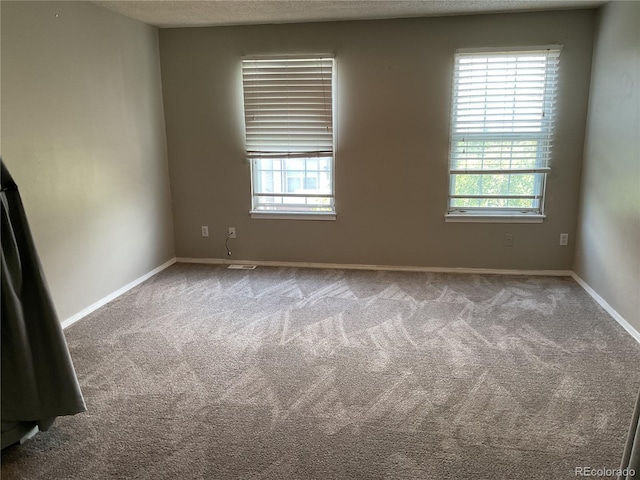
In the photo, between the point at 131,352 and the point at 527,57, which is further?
the point at 527,57

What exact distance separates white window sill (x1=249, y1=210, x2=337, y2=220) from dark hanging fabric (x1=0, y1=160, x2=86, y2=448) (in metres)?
2.81

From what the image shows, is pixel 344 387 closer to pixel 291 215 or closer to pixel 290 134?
pixel 291 215

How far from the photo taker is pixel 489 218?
4.34 metres

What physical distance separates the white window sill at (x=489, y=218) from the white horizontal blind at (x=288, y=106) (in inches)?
52.3

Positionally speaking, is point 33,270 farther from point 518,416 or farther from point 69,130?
point 518,416

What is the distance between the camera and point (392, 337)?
3.07 m

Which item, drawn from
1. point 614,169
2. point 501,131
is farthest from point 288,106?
point 614,169

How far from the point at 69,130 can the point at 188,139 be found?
143cm

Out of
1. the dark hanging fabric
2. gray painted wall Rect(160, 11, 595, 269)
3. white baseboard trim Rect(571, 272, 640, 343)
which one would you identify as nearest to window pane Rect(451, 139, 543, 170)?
gray painted wall Rect(160, 11, 595, 269)

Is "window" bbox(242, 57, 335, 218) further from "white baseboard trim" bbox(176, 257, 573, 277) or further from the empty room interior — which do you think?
"white baseboard trim" bbox(176, 257, 573, 277)

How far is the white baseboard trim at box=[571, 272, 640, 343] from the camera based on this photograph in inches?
120

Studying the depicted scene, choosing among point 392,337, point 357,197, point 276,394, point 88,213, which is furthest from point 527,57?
point 88,213

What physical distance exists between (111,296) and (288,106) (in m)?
2.31

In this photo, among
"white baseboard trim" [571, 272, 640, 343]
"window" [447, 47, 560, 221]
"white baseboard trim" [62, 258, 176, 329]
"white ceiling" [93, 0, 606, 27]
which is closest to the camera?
"white baseboard trim" [571, 272, 640, 343]
